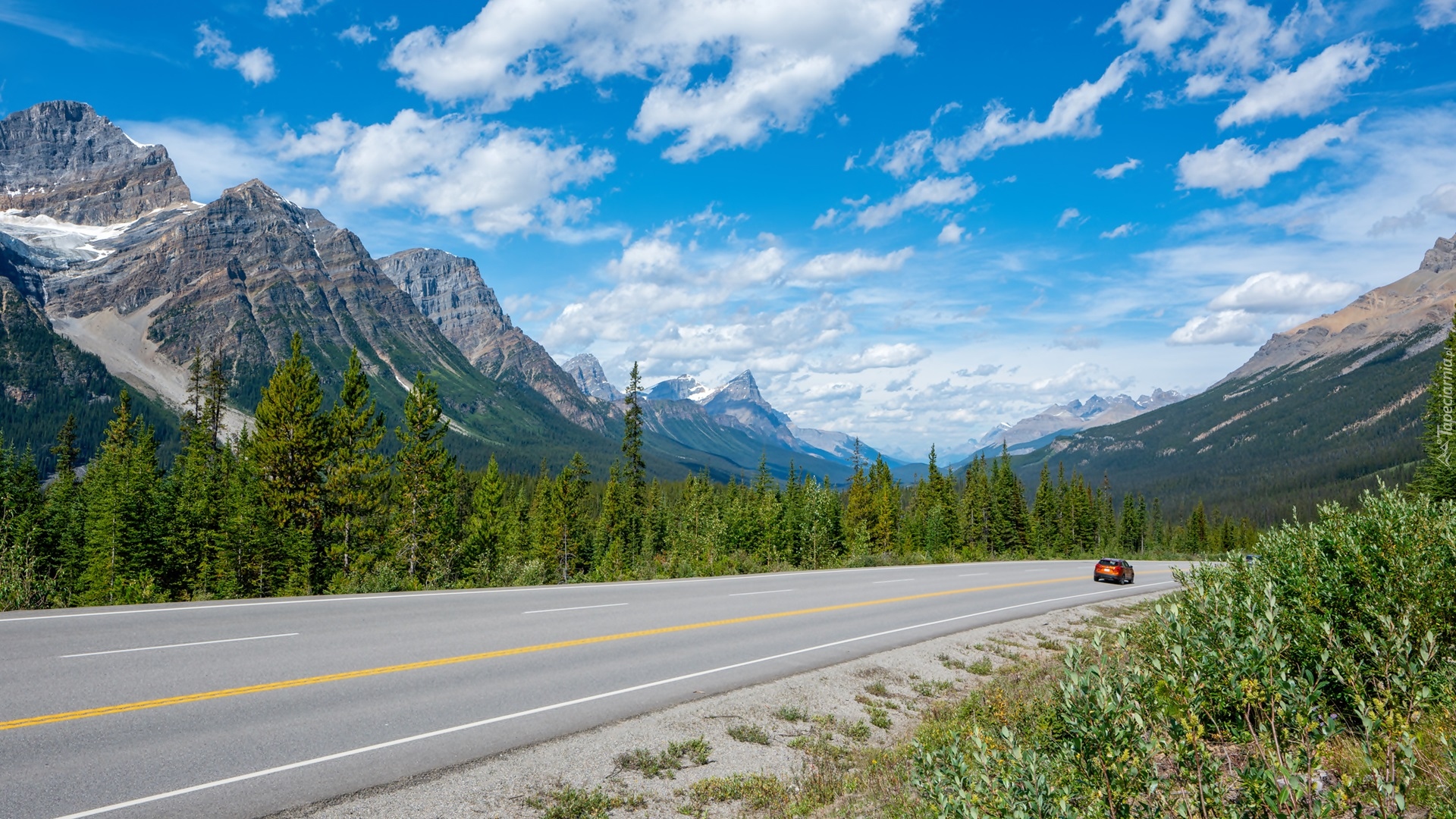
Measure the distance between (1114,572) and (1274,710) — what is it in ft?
114

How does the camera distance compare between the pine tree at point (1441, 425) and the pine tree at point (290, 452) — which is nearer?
the pine tree at point (290, 452)

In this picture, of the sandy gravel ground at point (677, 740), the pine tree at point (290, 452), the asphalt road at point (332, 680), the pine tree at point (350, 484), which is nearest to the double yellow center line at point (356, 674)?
the asphalt road at point (332, 680)

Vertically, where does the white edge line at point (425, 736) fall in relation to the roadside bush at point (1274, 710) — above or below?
below

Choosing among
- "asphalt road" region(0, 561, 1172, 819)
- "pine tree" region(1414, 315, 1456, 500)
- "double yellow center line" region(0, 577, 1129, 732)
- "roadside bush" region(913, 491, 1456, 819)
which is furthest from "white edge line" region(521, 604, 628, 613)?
"pine tree" region(1414, 315, 1456, 500)

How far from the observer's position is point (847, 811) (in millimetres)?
6695

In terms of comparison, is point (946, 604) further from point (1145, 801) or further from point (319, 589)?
point (319, 589)

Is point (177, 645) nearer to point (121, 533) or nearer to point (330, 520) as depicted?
point (330, 520)

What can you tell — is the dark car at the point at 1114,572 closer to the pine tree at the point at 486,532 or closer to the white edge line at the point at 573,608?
the white edge line at the point at 573,608

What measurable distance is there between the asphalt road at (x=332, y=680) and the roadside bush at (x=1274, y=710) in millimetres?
5929

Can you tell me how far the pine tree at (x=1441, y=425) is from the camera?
1486 inches

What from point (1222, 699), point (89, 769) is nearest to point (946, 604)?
point (1222, 699)

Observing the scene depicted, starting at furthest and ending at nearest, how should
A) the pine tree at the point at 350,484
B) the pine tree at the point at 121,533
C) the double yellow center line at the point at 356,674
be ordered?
the pine tree at the point at 121,533, the pine tree at the point at 350,484, the double yellow center line at the point at 356,674

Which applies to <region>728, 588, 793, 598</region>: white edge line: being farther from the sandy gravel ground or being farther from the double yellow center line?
the sandy gravel ground

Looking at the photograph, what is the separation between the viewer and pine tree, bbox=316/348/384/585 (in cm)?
3247
